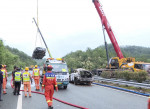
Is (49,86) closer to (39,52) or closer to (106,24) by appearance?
(39,52)

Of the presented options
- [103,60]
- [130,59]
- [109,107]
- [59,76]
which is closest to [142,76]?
[59,76]

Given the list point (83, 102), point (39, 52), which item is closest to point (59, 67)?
point (39, 52)

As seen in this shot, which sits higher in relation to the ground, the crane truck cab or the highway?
the crane truck cab

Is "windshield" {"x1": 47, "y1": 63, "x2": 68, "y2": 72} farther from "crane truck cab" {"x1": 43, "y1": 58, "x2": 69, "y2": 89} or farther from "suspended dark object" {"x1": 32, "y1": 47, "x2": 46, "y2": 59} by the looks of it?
"suspended dark object" {"x1": 32, "y1": 47, "x2": 46, "y2": 59}

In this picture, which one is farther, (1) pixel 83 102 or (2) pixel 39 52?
(2) pixel 39 52

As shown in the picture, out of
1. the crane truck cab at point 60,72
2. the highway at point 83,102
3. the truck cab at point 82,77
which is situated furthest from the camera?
the truck cab at point 82,77

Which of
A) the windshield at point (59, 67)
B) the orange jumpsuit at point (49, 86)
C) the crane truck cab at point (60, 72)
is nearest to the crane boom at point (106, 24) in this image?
the crane truck cab at point (60, 72)

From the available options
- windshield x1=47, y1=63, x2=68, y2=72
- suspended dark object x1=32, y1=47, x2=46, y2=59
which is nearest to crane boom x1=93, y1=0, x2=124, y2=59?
suspended dark object x1=32, y1=47, x2=46, y2=59

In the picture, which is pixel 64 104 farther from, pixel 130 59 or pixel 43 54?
pixel 130 59

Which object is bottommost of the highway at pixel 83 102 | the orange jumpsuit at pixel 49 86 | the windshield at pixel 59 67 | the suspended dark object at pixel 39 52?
the highway at pixel 83 102

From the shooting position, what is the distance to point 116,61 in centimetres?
2422

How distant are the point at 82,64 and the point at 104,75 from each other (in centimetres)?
3379

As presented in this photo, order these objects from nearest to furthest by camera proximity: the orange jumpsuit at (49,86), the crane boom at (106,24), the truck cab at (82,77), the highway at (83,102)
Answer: the orange jumpsuit at (49,86) < the highway at (83,102) < the truck cab at (82,77) < the crane boom at (106,24)

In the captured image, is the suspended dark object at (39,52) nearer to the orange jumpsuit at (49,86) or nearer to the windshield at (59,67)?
the windshield at (59,67)
